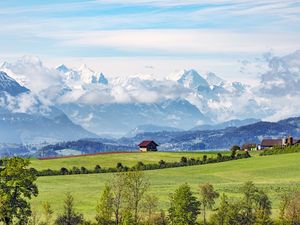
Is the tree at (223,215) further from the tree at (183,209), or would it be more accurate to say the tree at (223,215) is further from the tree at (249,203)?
the tree at (249,203)

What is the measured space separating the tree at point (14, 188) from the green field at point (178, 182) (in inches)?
854

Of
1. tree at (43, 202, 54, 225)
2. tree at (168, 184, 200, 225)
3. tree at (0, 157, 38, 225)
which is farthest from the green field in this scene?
tree at (0, 157, 38, 225)

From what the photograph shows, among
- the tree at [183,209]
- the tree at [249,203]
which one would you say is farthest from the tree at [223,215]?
the tree at [249,203]

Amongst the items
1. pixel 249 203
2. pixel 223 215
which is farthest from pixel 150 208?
pixel 249 203

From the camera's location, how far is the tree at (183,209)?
98.5m

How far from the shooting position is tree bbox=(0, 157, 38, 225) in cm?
8906

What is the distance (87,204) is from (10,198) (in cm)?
3677

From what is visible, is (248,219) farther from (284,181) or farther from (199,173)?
(199,173)

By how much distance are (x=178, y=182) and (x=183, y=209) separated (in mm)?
64963

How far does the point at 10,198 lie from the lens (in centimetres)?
8912

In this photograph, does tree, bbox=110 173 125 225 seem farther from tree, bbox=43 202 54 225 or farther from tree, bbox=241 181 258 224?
tree, bbox=241 181 258 224

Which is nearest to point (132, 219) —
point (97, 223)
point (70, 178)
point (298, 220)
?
point (97, 223)

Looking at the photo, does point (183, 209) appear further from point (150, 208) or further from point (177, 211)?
point (150, 208)

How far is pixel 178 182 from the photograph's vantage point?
164500mm
